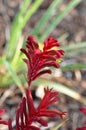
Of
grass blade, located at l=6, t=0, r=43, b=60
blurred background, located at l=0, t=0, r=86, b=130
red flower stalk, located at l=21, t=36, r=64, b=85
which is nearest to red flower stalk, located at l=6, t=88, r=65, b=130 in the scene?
red flower stalk, located at l=21, t=36, r=64, b=85

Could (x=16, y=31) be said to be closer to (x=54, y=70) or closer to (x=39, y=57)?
(x=54, y=70)

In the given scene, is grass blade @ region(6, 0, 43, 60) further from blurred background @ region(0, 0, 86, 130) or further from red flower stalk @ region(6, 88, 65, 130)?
red flower stalk @ region(6, 88, 65, 130)

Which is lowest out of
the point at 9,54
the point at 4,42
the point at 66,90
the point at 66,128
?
the point at 66,128

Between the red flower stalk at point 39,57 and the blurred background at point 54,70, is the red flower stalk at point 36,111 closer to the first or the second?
the red flower stalk at point 39,57

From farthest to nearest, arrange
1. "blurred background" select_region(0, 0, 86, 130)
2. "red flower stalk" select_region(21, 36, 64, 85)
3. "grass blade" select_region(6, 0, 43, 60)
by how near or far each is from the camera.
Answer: "grass blade" select_region(6, 0, 43, 60) → "blurred background" select_region(0, 0, 86, 130) → "red flower stalk" select_region(21, 36, 64, 85)

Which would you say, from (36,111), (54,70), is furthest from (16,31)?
(36,111)

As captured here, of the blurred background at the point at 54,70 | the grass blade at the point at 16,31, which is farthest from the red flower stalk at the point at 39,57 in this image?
the grass blade at the point at 16,31

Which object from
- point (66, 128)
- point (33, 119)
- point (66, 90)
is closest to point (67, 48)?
point (66, 90)

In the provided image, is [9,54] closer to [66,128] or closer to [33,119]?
[66,128]
